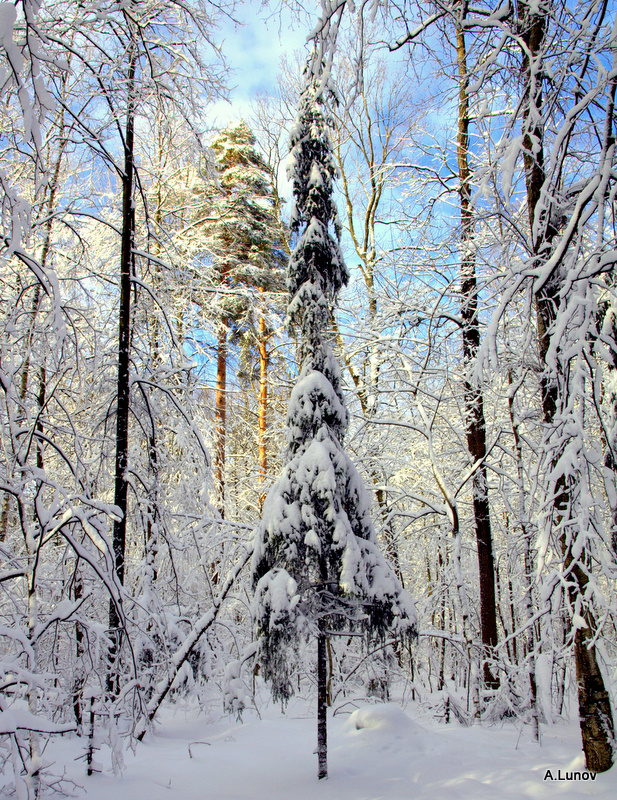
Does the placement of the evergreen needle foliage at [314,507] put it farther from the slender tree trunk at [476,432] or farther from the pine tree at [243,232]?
the pine tree at [243,232]

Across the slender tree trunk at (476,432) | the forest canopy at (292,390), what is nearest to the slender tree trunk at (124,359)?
the forest canopy at (292,390)

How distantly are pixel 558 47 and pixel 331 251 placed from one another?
3.04m

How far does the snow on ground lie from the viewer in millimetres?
4473

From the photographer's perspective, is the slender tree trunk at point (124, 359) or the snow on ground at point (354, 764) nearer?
the snow on ground at point (354, 764)

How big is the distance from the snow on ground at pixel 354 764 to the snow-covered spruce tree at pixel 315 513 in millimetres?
628

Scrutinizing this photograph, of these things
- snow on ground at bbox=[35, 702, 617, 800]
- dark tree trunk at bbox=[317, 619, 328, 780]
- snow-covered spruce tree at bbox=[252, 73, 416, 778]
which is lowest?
snow on ground at bbox=[35, 702, 617, 800]

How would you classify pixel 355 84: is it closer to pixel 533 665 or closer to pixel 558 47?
pixel 558 47

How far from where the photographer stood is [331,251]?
6.32 metres

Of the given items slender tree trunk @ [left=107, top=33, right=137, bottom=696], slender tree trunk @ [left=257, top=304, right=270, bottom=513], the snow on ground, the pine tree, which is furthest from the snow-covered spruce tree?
the pine tree

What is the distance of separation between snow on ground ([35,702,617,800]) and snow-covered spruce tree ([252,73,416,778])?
628 millimetres

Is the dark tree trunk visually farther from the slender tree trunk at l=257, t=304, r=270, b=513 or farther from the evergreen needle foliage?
the slender tree trunk at l=257, t=304, r=270, b=513

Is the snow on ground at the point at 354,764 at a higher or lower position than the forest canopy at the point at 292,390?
lower

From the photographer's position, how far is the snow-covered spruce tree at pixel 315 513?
16.9 ft

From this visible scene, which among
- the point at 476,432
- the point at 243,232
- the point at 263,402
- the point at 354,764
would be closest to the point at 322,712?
the point at 354,764
